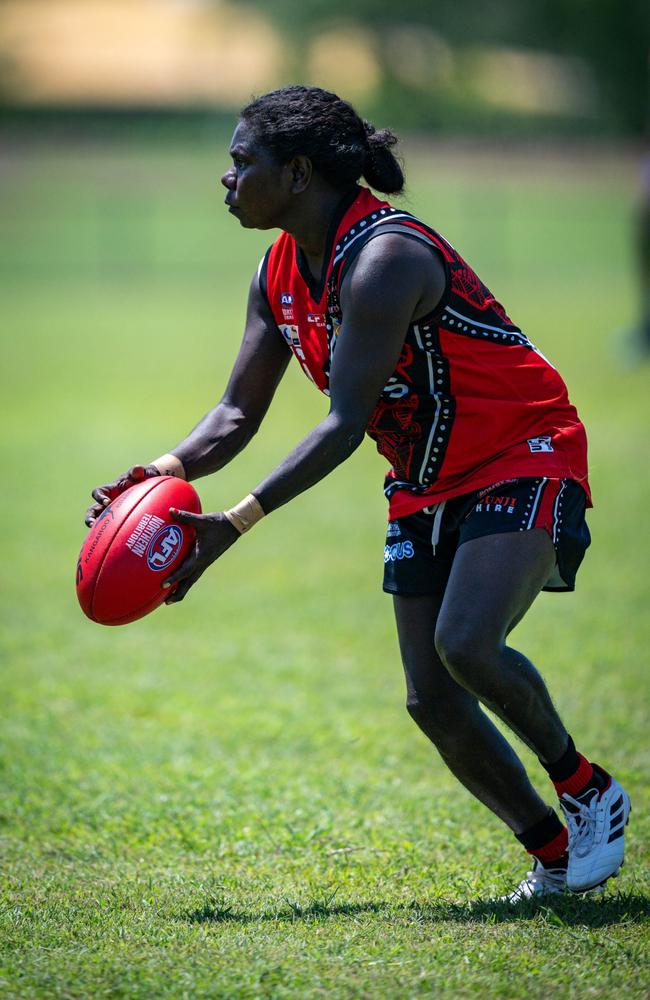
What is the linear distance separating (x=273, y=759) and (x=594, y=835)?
2.06 metres

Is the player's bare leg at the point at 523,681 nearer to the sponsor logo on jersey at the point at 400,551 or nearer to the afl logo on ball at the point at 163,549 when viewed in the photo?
the sponsor logo on jersey at the point at 400,551

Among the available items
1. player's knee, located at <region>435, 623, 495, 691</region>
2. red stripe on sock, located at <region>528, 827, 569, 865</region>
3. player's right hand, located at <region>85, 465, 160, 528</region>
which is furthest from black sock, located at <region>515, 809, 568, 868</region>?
player's right hand, located at <region>85, 465, 160, 528</region>

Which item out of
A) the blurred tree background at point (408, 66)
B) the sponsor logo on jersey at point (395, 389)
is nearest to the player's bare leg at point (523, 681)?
the sponsor logo on jersey at point (395, 389)

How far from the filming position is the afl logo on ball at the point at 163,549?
414 cm

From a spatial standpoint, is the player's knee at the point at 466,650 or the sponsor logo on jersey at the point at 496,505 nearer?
Answer: the player's knee at the point at 466,650

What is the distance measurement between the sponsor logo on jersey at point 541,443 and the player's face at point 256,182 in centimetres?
110

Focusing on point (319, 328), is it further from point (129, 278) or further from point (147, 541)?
point (129, 278)

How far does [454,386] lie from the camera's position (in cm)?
414

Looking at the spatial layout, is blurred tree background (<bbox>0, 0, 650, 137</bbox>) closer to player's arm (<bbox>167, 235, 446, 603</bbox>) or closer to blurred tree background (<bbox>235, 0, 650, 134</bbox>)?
blurred tree background (<bbox>235, 0, 650, 134</bbox>)

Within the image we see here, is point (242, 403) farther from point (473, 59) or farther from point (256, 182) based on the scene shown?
point (473, 59)

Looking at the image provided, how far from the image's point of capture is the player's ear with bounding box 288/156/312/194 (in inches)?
163

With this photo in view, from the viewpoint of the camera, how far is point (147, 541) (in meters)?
4.14

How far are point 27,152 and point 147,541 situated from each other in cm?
5859

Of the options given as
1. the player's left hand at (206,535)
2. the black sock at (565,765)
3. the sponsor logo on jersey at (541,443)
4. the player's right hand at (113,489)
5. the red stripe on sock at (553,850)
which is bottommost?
the red stripe on sock at (553,850)
